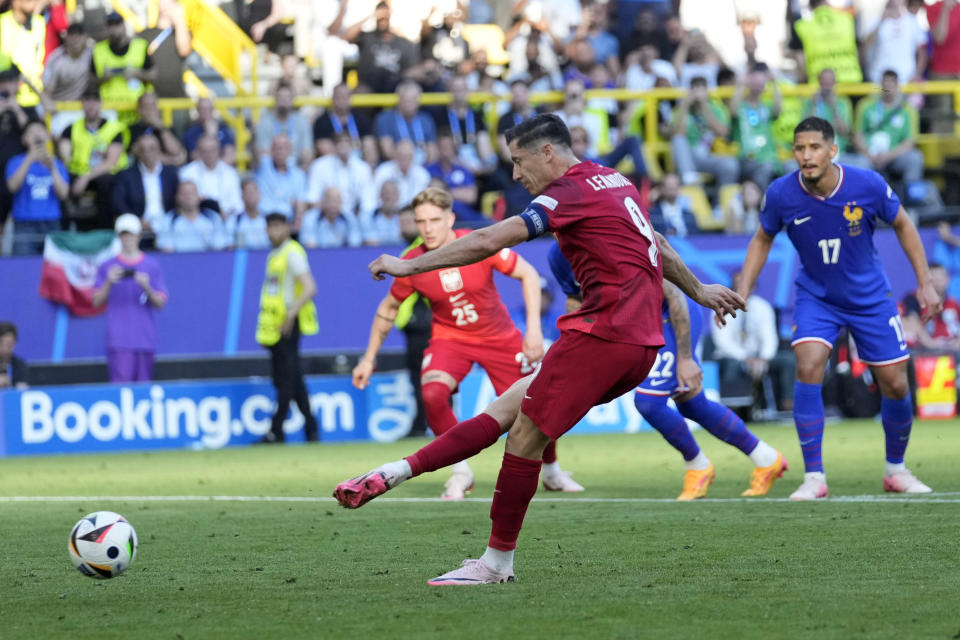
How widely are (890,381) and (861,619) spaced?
4953 millimetres

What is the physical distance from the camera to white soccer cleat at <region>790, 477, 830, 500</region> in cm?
991

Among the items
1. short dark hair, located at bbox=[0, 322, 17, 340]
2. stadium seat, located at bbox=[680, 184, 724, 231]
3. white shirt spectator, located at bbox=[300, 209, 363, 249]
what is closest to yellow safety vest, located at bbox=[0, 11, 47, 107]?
short dark hair, located at bbox=[0, 322, 17, 340]

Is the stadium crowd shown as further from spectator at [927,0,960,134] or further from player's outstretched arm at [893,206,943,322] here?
player's outstretched arm at [893,206,943,322]

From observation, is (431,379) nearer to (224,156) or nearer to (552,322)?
(552,322)

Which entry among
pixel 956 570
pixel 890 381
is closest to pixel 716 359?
pixel 890 381

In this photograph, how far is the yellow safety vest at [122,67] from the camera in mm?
18859

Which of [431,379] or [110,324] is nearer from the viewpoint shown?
[431,379]

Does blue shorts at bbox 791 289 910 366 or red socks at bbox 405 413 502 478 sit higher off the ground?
red socks at bbox 405 413 502 478

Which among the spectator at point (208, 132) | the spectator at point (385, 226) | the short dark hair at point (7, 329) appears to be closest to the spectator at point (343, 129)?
the spectator at point (385, 226)

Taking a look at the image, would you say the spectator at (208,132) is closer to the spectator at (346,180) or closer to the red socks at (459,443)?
the spectator at (346,180)

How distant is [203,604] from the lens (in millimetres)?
6160

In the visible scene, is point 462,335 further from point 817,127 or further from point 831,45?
point 831,45

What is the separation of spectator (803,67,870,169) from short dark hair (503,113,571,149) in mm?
14513

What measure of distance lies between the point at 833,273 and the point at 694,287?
3266mm
